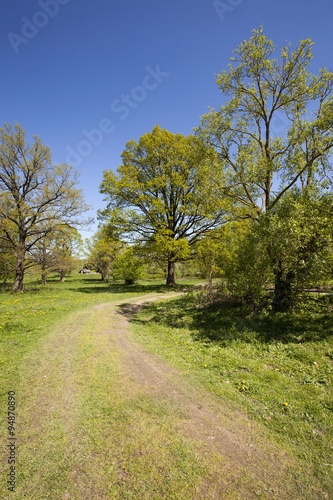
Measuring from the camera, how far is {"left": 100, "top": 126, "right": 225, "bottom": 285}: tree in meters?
21.3

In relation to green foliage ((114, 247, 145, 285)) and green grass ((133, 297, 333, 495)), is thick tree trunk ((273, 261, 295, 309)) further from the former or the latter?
green foliage ((114, 247, 145, 285))

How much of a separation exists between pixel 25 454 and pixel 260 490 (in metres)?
3.66

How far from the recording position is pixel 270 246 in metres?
9.09

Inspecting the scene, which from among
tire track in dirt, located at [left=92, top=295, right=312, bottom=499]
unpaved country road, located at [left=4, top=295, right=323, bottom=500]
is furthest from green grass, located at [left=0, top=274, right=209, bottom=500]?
tire track in dirt, located at [left=92, top=295, right=312, bottom=499]

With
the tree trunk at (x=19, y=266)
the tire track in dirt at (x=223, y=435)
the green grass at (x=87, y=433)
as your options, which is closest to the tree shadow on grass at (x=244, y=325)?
the tire track in dirt at (x=223, y=435)

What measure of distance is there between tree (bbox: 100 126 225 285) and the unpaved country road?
49.1 feet

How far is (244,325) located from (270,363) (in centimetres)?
271

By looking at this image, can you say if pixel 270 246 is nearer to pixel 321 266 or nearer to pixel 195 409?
pixel 321 266

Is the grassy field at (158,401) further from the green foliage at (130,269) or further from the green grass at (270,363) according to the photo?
the green foliage at (130,269)

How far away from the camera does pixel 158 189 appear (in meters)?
23.0

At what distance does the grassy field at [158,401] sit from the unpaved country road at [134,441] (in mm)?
19

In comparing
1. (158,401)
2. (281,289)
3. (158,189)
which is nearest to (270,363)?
(158,401)

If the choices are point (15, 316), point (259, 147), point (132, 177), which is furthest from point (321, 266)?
point (132, 177)

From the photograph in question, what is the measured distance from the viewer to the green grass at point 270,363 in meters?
4.05
